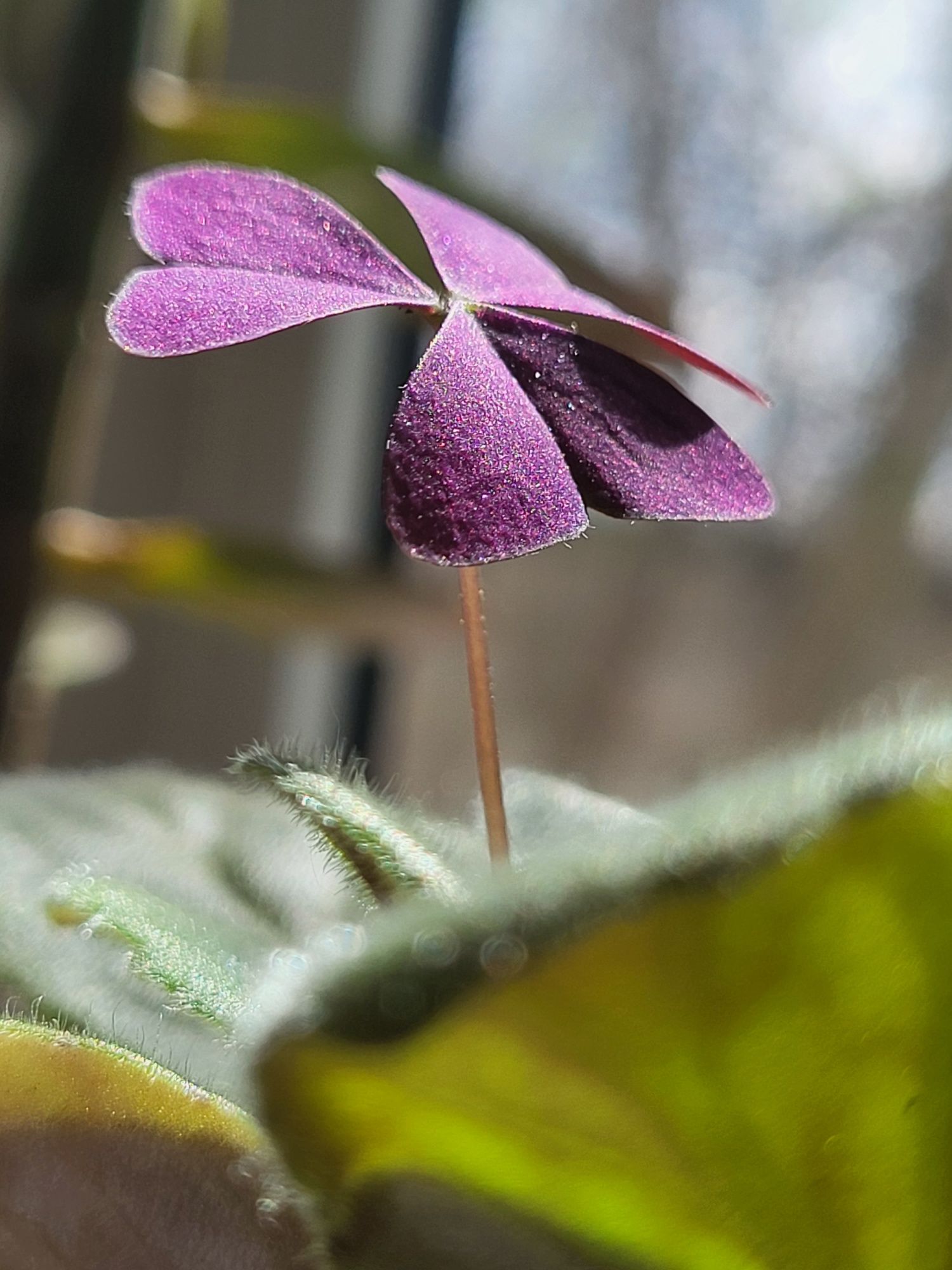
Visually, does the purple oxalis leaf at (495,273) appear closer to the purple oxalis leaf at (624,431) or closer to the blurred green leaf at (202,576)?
the purple oxalis leaf at (624,431)

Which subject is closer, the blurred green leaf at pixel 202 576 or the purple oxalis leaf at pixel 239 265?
the purple oxalis leaf at pixel 239 265

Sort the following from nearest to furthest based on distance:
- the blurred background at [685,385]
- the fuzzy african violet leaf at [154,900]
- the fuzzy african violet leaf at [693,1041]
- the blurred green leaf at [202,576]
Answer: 1. the fuzzy african violet leaf at [693,1041]
2. the fuzzy african violet leaf at [154,900]
3. the blurred green leaf at [202,576]
4. the blurred background at [685,385]

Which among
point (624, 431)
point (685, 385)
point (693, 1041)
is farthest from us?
point (685, 385)

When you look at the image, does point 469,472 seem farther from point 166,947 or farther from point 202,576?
point 202,576

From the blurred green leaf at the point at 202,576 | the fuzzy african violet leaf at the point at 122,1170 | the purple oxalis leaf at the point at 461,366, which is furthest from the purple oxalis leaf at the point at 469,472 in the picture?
the blurred green leaf at the point at 202,576

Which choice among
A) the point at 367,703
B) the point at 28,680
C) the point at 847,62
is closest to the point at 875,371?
the point at 847,62

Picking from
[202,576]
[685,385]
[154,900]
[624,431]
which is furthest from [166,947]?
[685,385]

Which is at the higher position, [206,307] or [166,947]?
[206,307]
